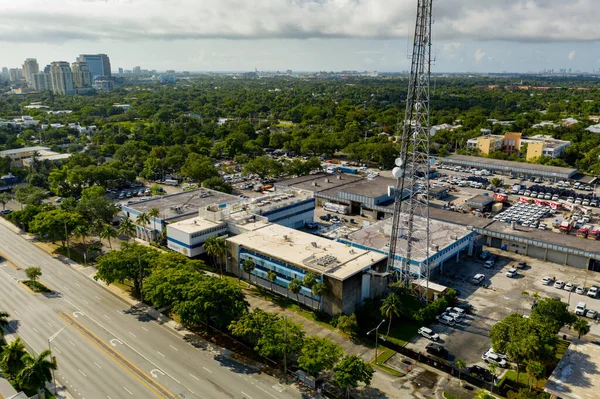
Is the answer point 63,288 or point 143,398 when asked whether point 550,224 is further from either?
point 63,288

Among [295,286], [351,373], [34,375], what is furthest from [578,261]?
[34,375]

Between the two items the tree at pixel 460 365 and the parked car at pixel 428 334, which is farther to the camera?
the parked car at pixel 428 334

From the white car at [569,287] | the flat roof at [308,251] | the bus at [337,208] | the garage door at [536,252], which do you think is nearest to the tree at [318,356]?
the flat roof at [308,251]

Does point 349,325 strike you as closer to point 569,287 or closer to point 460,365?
point 460,365

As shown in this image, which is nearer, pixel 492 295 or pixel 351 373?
pixel 351 373

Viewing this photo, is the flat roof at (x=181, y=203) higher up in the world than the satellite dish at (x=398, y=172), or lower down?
lower down

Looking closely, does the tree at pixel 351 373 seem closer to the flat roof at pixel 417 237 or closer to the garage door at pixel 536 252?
the flat roof at pixel 417 237
